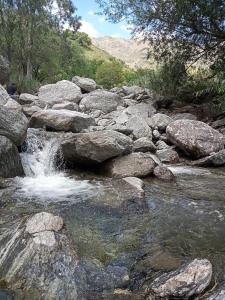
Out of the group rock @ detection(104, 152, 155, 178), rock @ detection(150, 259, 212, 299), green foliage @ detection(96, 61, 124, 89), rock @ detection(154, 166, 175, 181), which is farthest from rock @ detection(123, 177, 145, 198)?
green foliage @ detection(96, 61, 124, 89)

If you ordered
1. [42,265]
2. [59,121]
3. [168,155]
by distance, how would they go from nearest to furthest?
[42,265]
[168,155]
[59,121]

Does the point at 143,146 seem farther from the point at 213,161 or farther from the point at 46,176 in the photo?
the point at 46,176

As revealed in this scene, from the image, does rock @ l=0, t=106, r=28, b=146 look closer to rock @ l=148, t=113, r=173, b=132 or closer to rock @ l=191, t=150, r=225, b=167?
rock @ l=191, t=150, r=225, b=167

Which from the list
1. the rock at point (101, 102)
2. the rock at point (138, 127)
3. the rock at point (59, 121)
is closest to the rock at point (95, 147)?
the rock at point (59, 121)

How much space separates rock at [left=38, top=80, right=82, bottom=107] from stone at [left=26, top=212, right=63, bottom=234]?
1396 cm

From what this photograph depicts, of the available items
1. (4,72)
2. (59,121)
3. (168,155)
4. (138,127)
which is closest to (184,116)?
(138,127)

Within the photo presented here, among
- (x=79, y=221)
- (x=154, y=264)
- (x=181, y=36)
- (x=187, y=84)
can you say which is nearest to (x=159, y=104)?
(x=187, y=84)

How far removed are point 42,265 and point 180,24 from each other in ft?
42.9

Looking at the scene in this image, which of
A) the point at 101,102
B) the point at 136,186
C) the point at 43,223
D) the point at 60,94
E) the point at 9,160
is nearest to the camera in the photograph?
the point at 43,223

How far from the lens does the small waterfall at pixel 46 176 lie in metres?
8.23

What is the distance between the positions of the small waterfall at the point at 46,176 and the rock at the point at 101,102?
7.07m

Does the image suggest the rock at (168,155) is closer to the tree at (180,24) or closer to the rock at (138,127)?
the rock at (138,127)

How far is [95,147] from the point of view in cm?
999

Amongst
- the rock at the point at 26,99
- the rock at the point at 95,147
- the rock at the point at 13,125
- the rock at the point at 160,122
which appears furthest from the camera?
the rock at the point at 26,99
